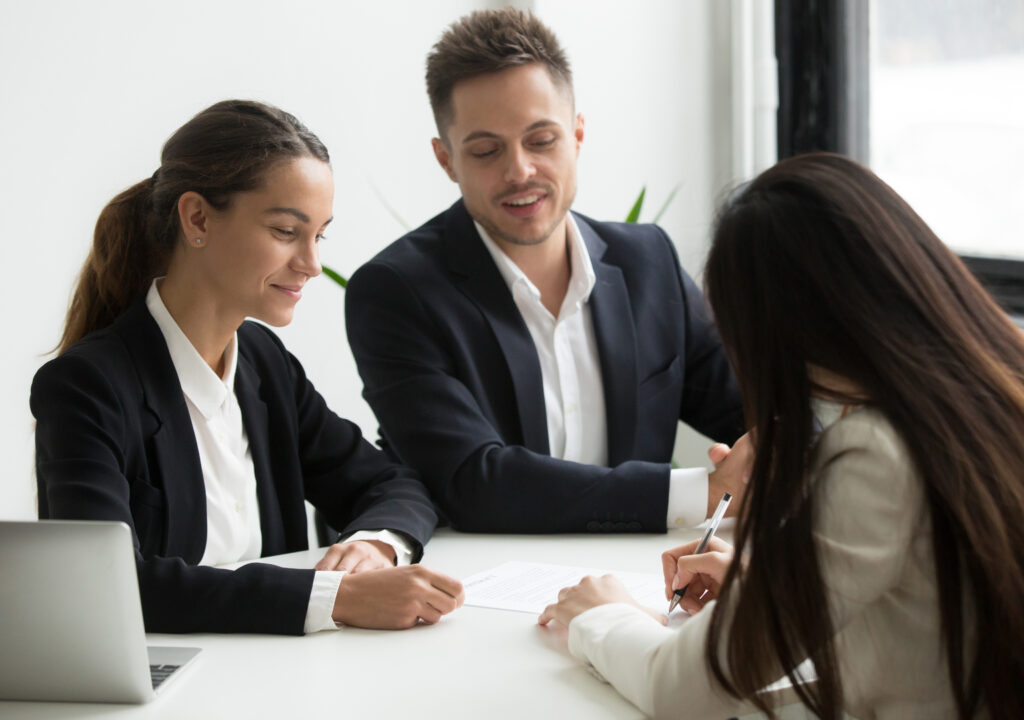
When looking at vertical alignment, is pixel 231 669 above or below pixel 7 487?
above

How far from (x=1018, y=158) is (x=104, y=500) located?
238 cm

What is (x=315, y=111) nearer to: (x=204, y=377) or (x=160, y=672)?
(x=204, y=377)

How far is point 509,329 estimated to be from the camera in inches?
84.0

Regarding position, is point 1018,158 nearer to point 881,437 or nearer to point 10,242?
point 881,437

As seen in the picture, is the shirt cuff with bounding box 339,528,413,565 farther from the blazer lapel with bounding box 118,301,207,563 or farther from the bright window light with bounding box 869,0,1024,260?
the bright window light with bounding box 869,0,1024,260

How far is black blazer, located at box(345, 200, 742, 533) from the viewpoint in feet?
6.19

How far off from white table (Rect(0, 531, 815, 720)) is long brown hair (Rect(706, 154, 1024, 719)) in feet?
0.74

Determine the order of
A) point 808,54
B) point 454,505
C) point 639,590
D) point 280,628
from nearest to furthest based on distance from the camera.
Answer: point 280,628, point 639,590, point 454,505, point 808,54

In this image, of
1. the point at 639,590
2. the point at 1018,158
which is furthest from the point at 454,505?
the point at 1018,158

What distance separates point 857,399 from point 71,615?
82 centimetres

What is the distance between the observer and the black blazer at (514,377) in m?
1.89

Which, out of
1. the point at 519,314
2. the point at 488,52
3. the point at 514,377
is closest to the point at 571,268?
the point at 519,314

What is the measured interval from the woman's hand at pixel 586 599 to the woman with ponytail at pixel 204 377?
13 cm

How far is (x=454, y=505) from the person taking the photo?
194cm
